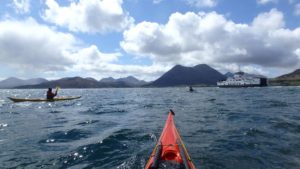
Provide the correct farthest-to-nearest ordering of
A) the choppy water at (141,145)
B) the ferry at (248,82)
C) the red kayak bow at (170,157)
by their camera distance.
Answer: the ferry at (248,82)
the choppy water at (141,145)
the red kayak bow at (170,157)

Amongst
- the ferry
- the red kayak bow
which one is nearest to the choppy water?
the red kayak bow

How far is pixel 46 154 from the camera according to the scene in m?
14.5

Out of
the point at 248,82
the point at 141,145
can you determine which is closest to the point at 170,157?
the point at 141,145

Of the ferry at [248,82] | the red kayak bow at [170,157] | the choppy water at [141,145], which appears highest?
the ferry at [248,82]

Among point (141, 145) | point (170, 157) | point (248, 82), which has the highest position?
point (248, 82)

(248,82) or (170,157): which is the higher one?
(248,82)

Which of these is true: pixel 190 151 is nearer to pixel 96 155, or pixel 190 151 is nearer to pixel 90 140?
pixel 96 155

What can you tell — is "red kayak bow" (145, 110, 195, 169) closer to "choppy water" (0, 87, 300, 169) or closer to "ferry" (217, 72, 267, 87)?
"choppy water" (0, 87, 300, 169)

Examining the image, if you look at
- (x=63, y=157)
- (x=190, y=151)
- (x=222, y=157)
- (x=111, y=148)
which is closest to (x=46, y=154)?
(x=63, y=157)

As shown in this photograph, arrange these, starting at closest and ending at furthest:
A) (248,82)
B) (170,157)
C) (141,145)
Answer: (170,157) → (141,145) → (248,82)

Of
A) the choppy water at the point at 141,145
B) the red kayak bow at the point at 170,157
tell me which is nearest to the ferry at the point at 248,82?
the choppy water at the point at 141,145

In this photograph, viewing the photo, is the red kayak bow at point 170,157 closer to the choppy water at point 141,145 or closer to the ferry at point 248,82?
the choppy water at point 141,145

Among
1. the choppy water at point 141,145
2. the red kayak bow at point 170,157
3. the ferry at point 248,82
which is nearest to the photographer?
the red kayak bow at point 170,157

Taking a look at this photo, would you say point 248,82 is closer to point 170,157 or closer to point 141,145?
point 141,145
